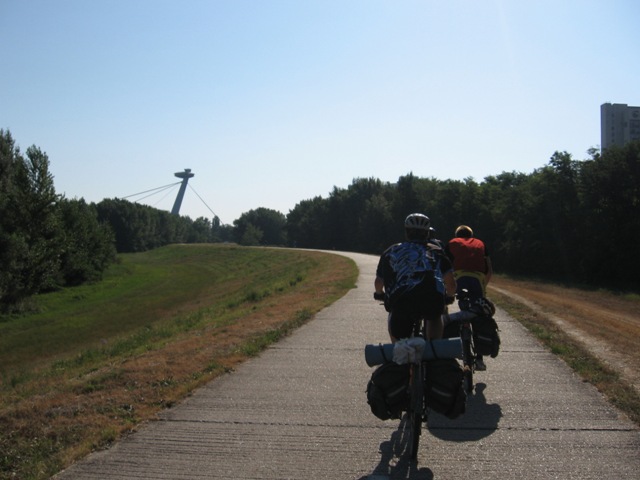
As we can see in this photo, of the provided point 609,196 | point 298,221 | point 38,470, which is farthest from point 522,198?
point 298,221

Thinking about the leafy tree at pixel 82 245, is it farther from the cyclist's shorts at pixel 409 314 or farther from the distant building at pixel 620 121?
the distant building at pixel 620 121

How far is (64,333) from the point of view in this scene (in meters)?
25.7

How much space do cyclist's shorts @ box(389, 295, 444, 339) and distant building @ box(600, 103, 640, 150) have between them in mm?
71859

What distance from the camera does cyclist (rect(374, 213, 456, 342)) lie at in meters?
4.88

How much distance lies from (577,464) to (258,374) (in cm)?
399

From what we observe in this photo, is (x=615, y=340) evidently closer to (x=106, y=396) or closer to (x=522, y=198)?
(x=106, y=396)

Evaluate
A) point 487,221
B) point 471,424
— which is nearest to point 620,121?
point 487,221

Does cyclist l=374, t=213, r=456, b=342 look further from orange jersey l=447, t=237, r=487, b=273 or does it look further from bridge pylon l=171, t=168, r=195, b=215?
bridge pylon l=171, t=168, r=195, b=215

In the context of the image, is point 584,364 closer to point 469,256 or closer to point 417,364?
point 469,256

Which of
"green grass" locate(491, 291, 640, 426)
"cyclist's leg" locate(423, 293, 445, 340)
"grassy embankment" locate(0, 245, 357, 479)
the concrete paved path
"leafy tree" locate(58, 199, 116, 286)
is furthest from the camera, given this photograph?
"leafy tree" locate(58, 199, 116, 286)

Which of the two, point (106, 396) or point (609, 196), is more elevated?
point (609, 196)

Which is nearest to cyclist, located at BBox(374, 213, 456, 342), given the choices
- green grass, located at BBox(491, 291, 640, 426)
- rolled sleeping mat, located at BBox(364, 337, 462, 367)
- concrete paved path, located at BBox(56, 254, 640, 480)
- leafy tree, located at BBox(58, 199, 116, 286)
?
rolled sleeping mat, located at BBox(364, 337, 462, 367)

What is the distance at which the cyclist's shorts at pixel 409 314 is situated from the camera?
4.88 meters

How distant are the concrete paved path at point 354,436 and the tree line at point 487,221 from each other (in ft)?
89.0
